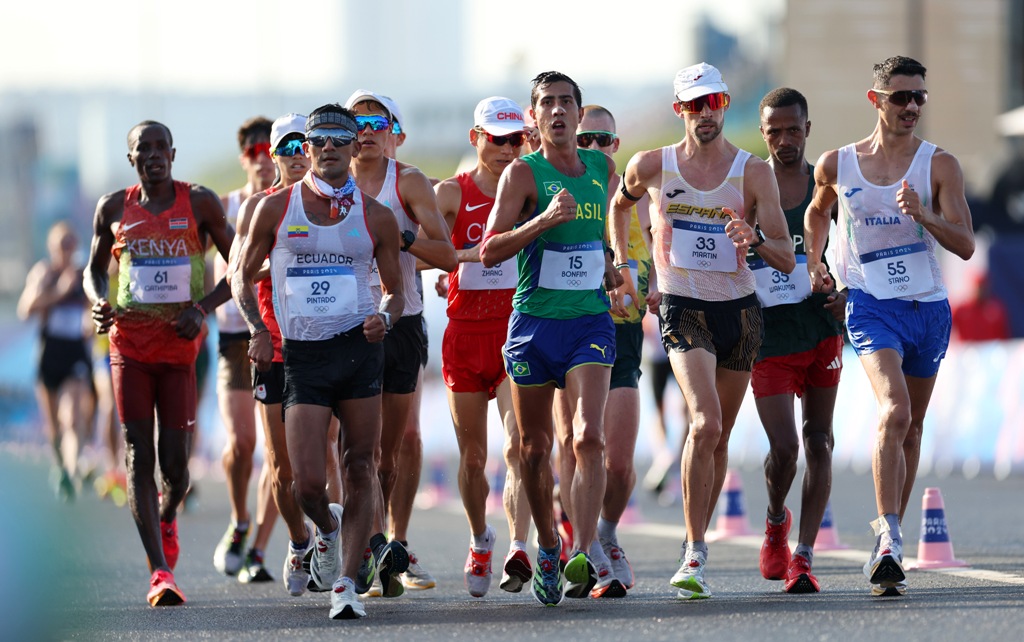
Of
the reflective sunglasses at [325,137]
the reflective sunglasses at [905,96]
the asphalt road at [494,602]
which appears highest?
the reflective sunglasses at [905,96]

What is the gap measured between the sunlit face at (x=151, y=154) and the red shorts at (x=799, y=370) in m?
3.21

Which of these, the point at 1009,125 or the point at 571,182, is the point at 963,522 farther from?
the point at 1009,125

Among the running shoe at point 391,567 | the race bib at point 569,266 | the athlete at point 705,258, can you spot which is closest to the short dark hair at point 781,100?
the athlete at point 705,258

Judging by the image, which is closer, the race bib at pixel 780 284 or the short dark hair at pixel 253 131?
the race bib at pixel 780 284

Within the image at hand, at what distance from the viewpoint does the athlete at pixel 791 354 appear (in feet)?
33.3

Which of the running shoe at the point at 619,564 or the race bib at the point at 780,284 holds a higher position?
the race bib at the point at 780,284

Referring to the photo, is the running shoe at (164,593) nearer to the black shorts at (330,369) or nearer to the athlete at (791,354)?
the black shorts at (330,369)

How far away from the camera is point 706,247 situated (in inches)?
375

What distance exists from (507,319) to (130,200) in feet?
6.76

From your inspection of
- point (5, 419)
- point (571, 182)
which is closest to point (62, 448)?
point (571, 182)

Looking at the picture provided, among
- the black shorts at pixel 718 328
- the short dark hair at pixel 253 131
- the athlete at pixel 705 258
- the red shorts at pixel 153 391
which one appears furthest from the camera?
the short dark hair at pixel 253 131

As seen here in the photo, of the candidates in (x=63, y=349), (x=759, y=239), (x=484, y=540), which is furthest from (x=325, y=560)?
(x=63, y=349)

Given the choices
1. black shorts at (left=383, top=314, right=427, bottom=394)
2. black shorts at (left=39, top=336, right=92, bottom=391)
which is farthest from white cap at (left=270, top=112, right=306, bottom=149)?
black shorts at (left=39, top=336, right=92, bottom=391)

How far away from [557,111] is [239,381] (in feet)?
12.0
